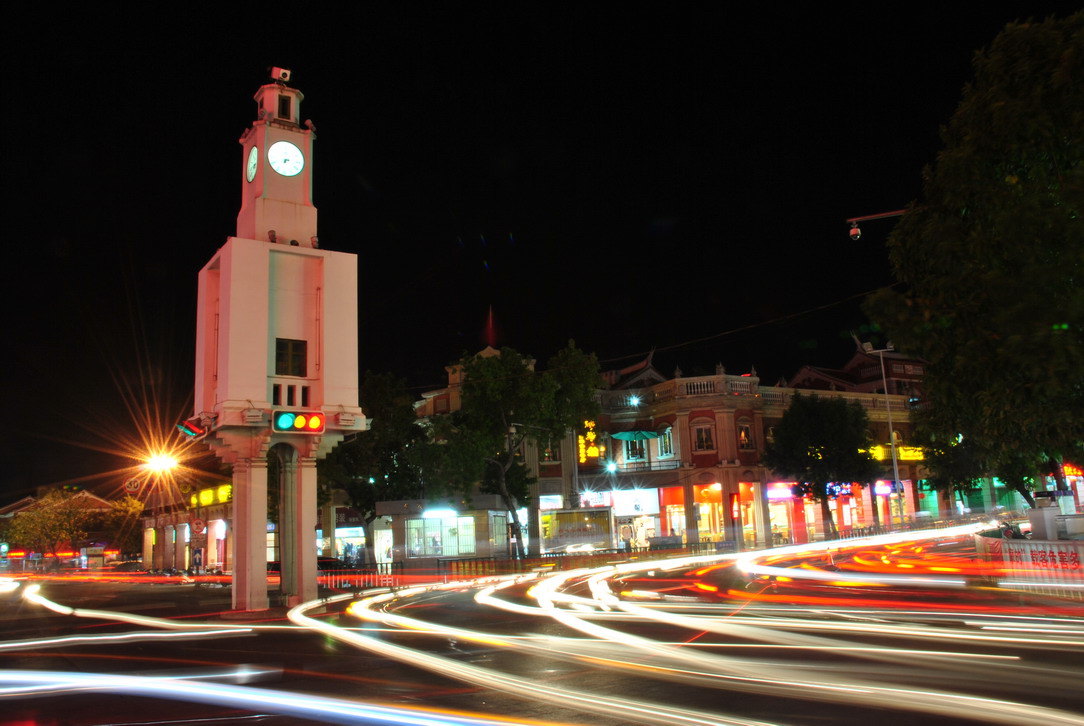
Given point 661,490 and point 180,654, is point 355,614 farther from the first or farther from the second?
point 661,490

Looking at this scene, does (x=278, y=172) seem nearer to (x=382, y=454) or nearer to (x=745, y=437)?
(x=382, y=454)

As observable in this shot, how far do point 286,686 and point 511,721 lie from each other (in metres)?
3.71

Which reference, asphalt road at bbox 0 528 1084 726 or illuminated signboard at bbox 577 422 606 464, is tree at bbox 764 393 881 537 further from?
asphalt road at bbox 0 528 1084 726

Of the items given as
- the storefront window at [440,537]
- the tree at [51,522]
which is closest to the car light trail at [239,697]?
the storefront window at [440,537]

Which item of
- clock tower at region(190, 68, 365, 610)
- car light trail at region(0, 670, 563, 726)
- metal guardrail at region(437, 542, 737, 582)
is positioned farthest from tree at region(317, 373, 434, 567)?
car light trail at region(0, 670, 563, 726)

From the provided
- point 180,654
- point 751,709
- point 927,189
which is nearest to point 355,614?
point 180,654

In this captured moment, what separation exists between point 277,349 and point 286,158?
5.48 m

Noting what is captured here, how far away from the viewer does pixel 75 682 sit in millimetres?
10766

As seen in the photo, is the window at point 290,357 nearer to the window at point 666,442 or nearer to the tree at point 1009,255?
the tree at point 1009,255

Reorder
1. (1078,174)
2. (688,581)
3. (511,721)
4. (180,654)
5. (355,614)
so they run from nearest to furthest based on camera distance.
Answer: (511,721) → (1078,174) → (180,654) → (355,614) → (688,581)

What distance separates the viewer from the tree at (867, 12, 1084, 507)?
13.0 metres

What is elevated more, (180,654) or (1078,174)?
(1078,174)

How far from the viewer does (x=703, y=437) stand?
5341cm

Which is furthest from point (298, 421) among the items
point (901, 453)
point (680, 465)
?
point (901, 453)
